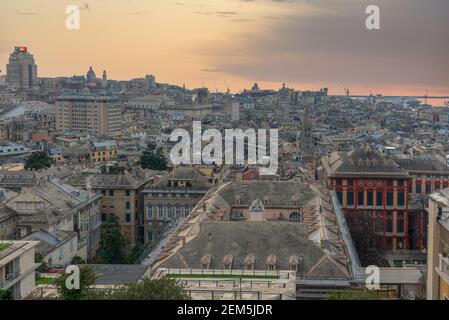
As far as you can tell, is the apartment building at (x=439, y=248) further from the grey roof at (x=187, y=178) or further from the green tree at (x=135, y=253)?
the grey roof at (x=187, y=178)

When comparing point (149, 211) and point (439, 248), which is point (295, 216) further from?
point (439, 248)

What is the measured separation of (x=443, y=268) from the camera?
7.17 m

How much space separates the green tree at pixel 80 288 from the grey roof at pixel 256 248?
6.78 feet

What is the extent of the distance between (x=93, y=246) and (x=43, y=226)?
2501 mm

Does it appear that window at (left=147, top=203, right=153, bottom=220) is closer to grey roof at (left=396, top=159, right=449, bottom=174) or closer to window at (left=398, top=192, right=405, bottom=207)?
window at (left=398, top=192, right=405, bottom=207)

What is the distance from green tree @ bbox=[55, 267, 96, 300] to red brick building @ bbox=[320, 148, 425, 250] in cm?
1218

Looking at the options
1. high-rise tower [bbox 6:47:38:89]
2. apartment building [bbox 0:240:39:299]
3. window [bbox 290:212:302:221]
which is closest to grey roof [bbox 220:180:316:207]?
window [bbox 290:212:302:221]

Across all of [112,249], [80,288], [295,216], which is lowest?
[112,249]

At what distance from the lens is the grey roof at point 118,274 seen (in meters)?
10.0

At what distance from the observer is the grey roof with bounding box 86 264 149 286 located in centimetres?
1004

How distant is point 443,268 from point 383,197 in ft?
41.2

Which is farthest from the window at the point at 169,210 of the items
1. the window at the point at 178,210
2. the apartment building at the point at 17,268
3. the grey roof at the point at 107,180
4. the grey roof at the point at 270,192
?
Answer: the apartment building at the point at 17,268

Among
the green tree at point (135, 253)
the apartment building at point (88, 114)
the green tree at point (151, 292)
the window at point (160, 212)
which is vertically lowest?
the green tree at point (135, 253)

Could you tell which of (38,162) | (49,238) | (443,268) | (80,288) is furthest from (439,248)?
(38,162)
